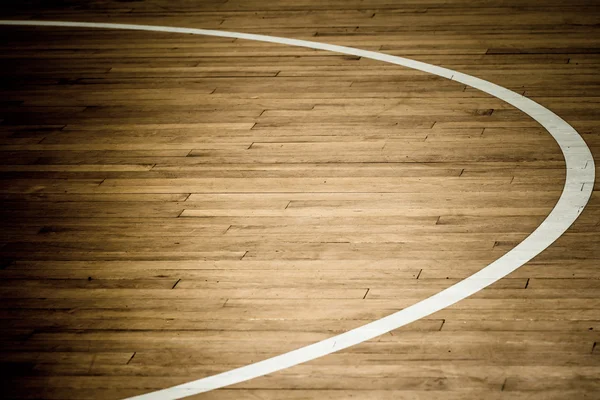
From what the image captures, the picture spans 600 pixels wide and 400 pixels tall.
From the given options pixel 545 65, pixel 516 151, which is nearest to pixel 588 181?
pixel 516 151

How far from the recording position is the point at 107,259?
352 cm

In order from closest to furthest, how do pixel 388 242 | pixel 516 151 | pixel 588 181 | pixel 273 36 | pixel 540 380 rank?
pixel 540 380 < pixel 388 242 < pixel 588 181 < pixel 516 151 < pixel 273 36

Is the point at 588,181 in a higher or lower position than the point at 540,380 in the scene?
lower

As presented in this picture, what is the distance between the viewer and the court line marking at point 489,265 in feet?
9.33

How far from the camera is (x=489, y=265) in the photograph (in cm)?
330

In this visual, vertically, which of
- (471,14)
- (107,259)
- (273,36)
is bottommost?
(471,14)

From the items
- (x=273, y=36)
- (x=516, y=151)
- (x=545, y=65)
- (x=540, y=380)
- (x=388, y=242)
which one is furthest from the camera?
(x=273, y=36)

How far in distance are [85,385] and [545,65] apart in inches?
123

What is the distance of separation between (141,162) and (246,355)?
1.58 metres

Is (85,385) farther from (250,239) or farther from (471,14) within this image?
(471,14)

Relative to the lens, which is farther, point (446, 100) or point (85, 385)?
point (446, 100)

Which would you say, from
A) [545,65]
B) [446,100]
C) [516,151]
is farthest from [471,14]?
[516,151]

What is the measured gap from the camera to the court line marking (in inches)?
112

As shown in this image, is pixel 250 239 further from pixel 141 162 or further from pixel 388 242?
pixel 141 162
